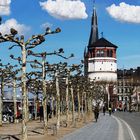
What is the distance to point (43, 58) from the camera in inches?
1483

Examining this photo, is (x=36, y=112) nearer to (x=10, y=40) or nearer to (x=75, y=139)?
(x=75, y=139)

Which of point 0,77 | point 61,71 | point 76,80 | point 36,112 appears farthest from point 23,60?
point 36,112

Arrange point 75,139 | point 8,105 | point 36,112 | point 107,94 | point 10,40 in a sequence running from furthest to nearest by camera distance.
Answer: point 107,94 < point 8,105 < point 36,112 < point 75,139 < point 10,40

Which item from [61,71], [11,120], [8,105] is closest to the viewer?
[61,71]

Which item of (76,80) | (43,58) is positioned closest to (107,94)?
(76,80)

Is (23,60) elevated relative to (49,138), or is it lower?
elevated

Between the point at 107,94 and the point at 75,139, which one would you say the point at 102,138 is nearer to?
the point at 75,139

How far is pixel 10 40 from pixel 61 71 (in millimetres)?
25299

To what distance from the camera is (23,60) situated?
27.0 m

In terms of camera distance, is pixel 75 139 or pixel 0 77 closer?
pixel 75 139

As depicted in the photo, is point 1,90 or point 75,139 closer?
point 75,139

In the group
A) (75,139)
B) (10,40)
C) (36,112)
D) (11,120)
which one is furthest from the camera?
(36,112)

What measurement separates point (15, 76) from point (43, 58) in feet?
64.3

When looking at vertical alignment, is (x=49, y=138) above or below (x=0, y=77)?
below
